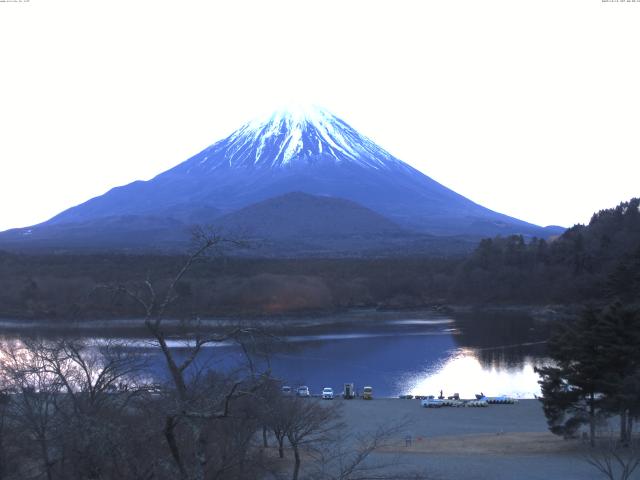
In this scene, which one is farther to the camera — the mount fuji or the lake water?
the mount fuji

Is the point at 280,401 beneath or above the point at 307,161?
beneath

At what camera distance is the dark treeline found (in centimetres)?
3269

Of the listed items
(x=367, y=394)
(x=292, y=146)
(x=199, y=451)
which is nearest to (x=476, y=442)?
(x=367, y=394)

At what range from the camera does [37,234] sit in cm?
7175

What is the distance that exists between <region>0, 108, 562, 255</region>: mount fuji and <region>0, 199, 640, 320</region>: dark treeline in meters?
18.1

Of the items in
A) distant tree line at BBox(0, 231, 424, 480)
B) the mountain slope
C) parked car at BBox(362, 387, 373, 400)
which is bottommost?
parked car at BBox(362, 387, 373, 400)

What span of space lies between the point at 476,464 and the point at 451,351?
44.6ft

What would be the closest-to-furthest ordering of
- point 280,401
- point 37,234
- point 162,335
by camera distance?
point 162,335 < point 280,401 < point 37,234

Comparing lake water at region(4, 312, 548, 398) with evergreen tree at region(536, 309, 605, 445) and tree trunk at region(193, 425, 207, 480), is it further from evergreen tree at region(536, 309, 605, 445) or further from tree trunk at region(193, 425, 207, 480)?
tree trunk at region(193, 425, 207, 480)

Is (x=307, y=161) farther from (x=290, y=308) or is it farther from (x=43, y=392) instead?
(x=43, y=392)

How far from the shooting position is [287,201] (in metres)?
76.4

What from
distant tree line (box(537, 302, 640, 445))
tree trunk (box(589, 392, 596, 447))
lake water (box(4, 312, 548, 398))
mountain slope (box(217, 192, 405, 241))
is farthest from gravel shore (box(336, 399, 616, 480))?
mountain slope (box(217, 192, 405, 241))

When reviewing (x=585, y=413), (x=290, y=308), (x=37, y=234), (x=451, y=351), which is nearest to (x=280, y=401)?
(x=585, y=413)

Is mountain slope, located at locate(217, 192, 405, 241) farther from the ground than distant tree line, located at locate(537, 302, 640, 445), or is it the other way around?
mountain slope, located at locate(217, 192, 405, 241)
